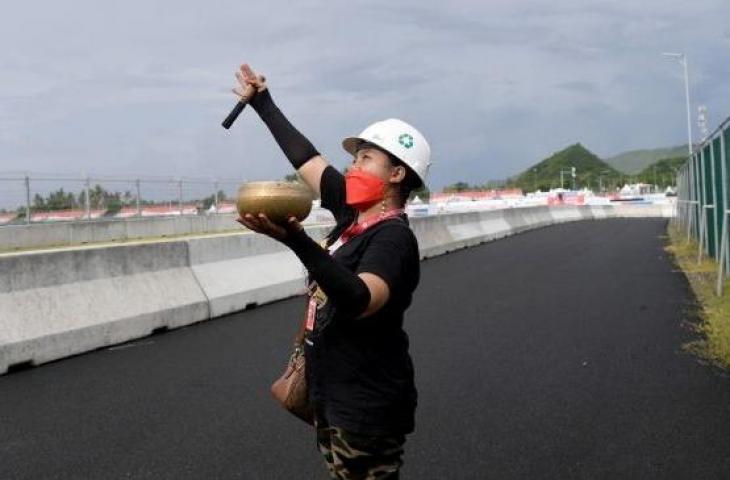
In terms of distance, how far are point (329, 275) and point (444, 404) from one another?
3.96 metres

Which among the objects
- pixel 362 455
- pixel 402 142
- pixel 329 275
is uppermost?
pixel 402 142

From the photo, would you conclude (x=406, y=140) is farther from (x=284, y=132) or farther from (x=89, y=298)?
(x=89, y=298)

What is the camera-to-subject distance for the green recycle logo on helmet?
9.16 feet

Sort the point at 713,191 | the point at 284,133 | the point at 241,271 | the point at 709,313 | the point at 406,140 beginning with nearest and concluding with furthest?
1. the point at 406,140
2. the point at 284,133
3. the point at 709,313
4. the point at 241,271
5. the point at 713,191

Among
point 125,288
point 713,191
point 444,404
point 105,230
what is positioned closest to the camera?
point 444,404

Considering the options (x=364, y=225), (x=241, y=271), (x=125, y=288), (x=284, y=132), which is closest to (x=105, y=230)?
(x=241, y=271)

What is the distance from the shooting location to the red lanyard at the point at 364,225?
Result: 268 centimetres

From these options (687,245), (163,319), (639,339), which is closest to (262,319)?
(163,319)

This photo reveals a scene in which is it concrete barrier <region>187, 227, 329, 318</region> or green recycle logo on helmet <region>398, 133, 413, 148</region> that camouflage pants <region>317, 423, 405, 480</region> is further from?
concrete barrier <region>187, 227, 329, 318</region>

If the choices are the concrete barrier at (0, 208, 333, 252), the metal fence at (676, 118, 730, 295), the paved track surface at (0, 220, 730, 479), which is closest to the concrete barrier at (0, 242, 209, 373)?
the paved track surface at (0, 220, 730, 479)

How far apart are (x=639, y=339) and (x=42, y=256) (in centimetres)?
609

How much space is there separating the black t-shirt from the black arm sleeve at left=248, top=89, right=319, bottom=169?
0.74m

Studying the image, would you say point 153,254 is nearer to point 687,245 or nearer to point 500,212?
point 687,245

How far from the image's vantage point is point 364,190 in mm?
2715
